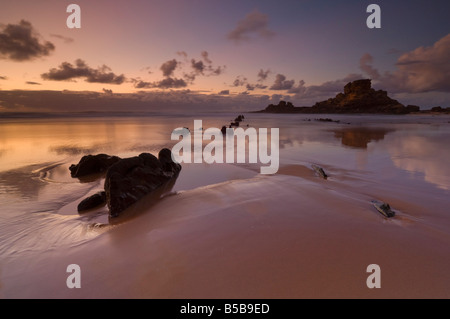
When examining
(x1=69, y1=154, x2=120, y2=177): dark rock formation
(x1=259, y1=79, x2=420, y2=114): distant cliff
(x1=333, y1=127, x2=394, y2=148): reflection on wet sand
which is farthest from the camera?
(x1=259, y1=79, x2=420, y2=114): distant cliff

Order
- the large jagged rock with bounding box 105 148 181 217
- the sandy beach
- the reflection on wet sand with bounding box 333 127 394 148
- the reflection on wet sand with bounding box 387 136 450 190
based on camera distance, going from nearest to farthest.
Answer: the sandy beach
the large jagged rock with bounding box 105 148 181 217
the reflection on wet sand with bounding box 387 136 450 190
the reflection on wet sand with bounding box 333 127 394 148

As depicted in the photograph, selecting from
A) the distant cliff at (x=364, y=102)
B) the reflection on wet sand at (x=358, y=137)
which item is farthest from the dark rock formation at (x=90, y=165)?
the distant cliff at (x=364, y=102)

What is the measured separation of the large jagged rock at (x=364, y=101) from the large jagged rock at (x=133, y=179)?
87.7m

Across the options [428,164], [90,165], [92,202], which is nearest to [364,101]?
[428,164]

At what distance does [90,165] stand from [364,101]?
9613 cm

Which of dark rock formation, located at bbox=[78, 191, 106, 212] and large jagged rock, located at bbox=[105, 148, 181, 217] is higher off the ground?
large jagged rock, located at bbox=[105, 148, 181, 217]

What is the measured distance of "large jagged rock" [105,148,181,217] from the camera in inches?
169

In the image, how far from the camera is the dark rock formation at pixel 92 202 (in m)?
4.36

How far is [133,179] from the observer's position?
16.3ft

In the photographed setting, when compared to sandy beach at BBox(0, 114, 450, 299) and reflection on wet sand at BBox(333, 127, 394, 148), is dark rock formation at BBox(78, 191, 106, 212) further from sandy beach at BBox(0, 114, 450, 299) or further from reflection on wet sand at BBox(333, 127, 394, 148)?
reflection on wet sand at BBox(333, 127, 394, 148)

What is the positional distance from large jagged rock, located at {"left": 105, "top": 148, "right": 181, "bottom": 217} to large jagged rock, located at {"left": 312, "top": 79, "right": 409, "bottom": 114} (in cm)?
8772

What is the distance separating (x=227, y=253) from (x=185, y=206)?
1.89 metres

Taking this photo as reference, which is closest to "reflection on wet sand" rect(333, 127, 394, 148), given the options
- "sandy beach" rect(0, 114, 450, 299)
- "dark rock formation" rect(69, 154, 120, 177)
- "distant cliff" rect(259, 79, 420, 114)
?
"sandy beach" rect(0, 114, 450, 299)
